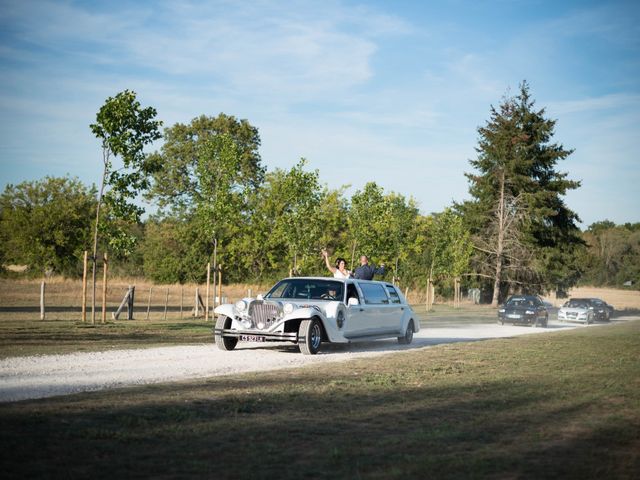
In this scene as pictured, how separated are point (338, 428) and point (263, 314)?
8712mm

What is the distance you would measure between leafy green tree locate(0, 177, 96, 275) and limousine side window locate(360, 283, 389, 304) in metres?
45.2

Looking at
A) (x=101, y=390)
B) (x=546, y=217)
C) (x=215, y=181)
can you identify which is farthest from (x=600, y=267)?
(x=101, y=390)

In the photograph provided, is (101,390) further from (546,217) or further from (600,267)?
(600,267)

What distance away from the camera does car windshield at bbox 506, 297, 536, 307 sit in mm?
36531

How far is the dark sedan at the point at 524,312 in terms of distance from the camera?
36037mm

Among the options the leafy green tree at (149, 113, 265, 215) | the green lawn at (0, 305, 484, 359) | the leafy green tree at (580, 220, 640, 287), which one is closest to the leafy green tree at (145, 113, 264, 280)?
the leafy green tree at (149, 113, 265, 215)

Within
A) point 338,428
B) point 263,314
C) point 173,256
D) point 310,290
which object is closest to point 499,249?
point 173,256

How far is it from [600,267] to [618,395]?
419 ft

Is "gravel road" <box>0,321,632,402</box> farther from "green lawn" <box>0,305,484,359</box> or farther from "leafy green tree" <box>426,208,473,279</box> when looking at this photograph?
"leafy green tree" <box>426,208,473,279</box>

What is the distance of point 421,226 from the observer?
6316cm

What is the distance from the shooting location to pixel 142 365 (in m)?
13.7

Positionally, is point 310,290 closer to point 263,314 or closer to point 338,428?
point 263,314

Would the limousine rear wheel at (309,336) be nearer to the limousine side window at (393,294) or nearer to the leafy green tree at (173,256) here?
the limousine side window at (393,294)

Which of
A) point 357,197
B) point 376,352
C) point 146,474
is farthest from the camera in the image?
point 357,197
